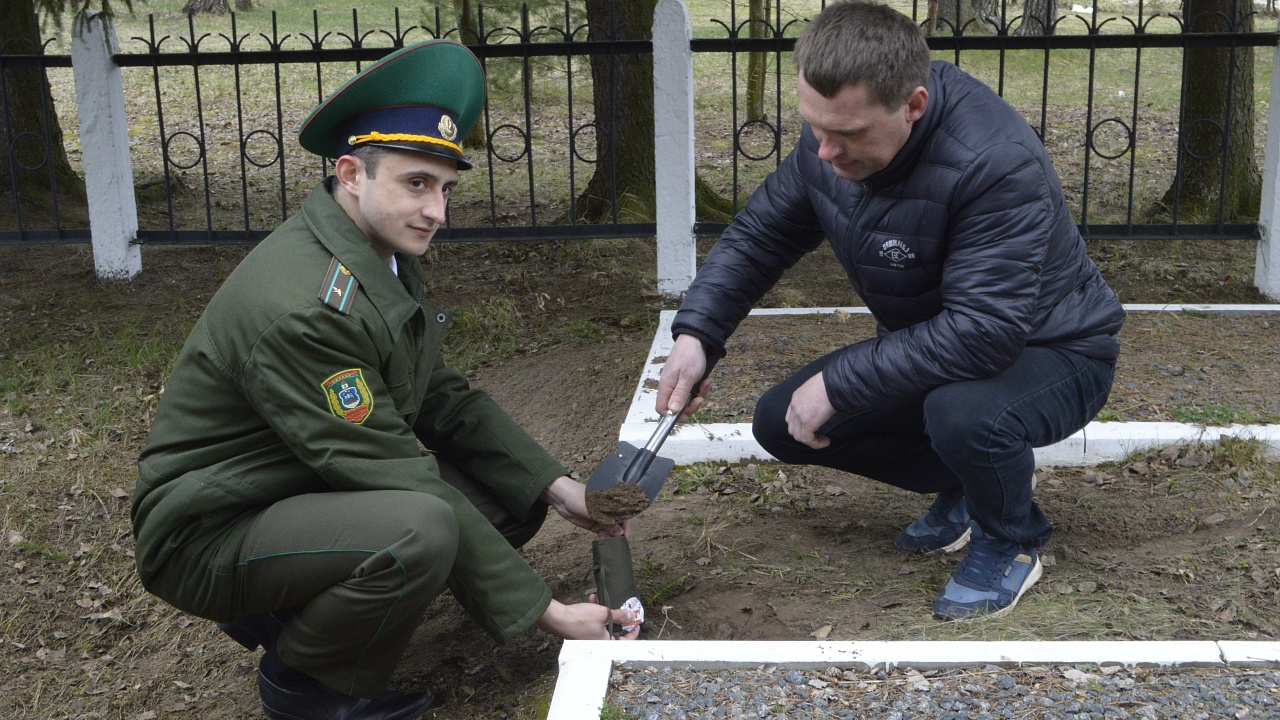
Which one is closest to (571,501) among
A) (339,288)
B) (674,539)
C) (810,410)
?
(674,539)

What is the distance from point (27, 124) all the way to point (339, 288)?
573 cm

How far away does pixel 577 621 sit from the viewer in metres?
2.59

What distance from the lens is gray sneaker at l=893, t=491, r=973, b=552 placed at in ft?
10.5

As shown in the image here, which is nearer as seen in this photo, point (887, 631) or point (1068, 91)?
point (887, 631)

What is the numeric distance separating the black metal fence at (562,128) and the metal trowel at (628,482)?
2659 millimetres

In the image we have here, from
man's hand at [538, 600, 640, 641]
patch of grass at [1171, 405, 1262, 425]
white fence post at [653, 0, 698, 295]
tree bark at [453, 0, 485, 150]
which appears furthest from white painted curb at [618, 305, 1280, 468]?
tree bark at [453, 0, 485, 150]

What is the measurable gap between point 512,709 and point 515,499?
55 cm

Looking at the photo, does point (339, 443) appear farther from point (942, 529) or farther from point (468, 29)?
point (468, 29)

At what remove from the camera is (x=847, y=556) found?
3.22 metres

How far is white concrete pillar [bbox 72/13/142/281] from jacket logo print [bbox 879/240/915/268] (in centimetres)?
472

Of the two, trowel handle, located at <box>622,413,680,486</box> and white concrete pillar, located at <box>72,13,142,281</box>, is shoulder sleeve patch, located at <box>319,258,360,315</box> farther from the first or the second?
white concrete pillar, located at <box>72,13,142,281</box>

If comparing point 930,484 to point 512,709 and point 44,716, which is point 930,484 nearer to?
point 512,709

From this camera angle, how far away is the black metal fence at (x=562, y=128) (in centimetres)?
570

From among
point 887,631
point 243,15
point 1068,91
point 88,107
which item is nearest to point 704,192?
point 88,107
